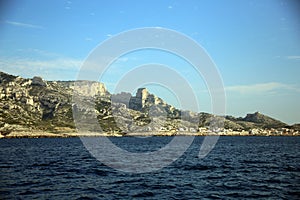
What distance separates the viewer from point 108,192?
3622 cm

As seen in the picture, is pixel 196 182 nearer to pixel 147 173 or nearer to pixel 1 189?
pixel 147 173

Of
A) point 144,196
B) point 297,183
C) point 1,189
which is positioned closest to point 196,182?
point 144,196

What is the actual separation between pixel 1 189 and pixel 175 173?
27550 mm

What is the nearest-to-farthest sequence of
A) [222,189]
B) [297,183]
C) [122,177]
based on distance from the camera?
[222,189], [297,183], [122,177]

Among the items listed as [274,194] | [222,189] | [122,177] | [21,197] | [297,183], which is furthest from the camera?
[122,177]

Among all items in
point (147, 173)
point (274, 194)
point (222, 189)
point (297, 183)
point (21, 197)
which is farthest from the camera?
point (147, 173)

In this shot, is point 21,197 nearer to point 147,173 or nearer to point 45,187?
point 45,187

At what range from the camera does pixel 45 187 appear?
38719 millimetres

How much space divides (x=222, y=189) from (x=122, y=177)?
641 inches

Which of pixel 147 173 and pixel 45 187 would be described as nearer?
pixel 45 187

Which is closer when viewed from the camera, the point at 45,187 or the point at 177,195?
the point at 177,195

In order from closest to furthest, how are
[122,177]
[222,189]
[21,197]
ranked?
[21,197], [222,189], [122,177]

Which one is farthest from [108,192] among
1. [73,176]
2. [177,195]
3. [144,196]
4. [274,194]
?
[274,194]

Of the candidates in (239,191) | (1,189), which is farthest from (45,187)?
(239,191)
